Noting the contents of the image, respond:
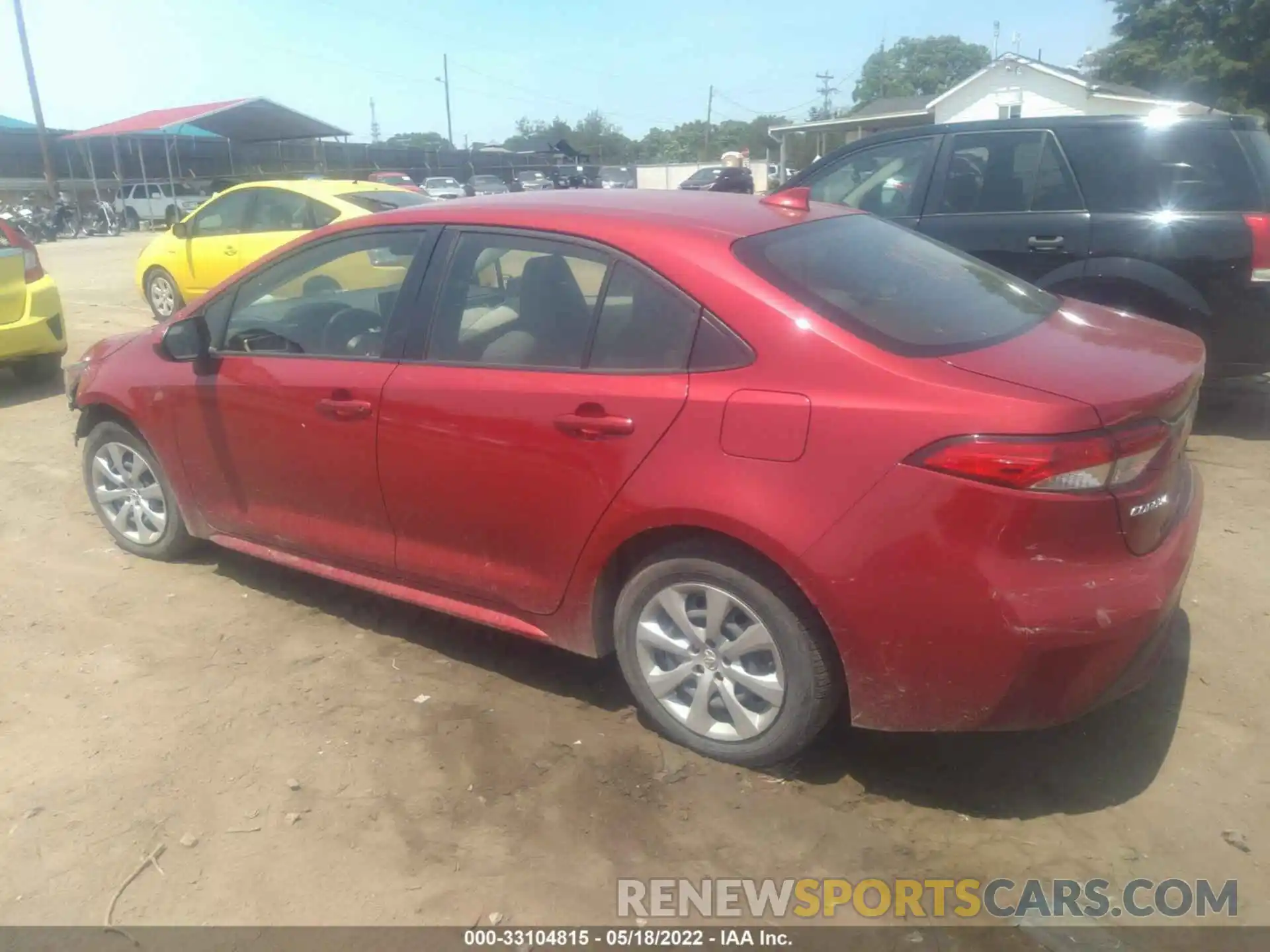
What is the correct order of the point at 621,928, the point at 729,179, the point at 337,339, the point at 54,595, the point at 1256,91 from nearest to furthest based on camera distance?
the point at 621,928, the point at 337,339, the point at 54,595, the point at 729,179, the point at 1256,91

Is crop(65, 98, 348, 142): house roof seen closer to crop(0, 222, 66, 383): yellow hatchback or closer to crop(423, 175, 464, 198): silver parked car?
crop(423, 175, 464, 198): silver parked car

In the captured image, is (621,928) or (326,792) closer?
(621,928)

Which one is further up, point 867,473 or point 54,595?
point 867,473

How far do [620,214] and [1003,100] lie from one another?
3845 cm

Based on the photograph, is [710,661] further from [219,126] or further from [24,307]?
[219,126]

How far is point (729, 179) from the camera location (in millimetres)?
19078

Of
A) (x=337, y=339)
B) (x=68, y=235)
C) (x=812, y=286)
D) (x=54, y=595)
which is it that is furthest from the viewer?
(x=68, y=235)

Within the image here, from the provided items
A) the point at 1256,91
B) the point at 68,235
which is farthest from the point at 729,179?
the point at 1256,91

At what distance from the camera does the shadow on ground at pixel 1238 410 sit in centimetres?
614

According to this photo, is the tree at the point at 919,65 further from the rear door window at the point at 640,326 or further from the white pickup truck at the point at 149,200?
the rear door window at the point at 640,326

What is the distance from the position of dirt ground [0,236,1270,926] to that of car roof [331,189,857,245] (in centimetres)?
159

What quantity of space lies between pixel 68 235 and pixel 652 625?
3393cm

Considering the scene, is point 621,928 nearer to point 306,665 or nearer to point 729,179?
point 306,665

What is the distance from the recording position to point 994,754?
3154 mm
